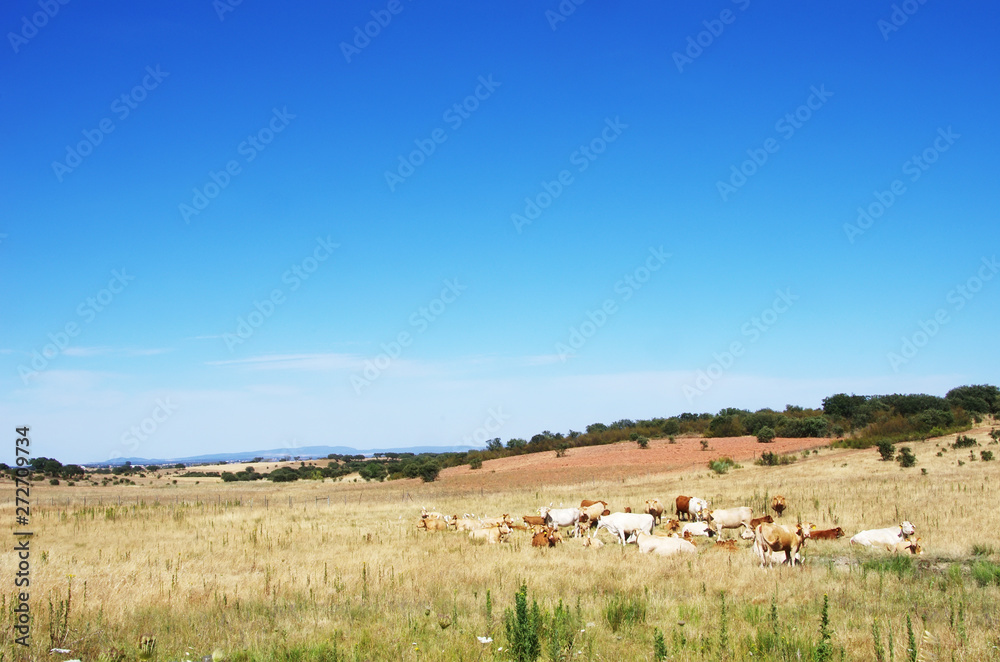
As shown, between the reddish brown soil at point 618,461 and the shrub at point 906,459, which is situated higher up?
the shrub at point 906,459

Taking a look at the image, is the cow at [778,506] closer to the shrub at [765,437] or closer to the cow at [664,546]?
the cow at [664,546]

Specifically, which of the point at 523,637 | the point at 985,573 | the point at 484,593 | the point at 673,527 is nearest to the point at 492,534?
the point at 673,527

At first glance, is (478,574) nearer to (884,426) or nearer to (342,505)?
(342,505)

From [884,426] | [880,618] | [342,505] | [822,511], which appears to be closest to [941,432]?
[884,426]

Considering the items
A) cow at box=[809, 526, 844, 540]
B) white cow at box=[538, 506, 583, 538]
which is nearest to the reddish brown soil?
white cow at box=[538, 506, 583, 538]

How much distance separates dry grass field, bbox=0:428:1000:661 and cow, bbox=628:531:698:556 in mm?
731

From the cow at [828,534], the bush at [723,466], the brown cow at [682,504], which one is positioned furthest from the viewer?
the bush at [723,466]

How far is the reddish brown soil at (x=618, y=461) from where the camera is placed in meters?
50.6

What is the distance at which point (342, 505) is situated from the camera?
108 feet

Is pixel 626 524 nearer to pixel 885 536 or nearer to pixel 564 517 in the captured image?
pixel 564 517

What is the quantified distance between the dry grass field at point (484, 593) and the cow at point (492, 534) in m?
0.40

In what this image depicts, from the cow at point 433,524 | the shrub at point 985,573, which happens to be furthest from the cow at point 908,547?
the cow at point 433,524

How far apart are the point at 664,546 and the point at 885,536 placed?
5.77m

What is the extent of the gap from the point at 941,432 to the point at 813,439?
14.5 m
